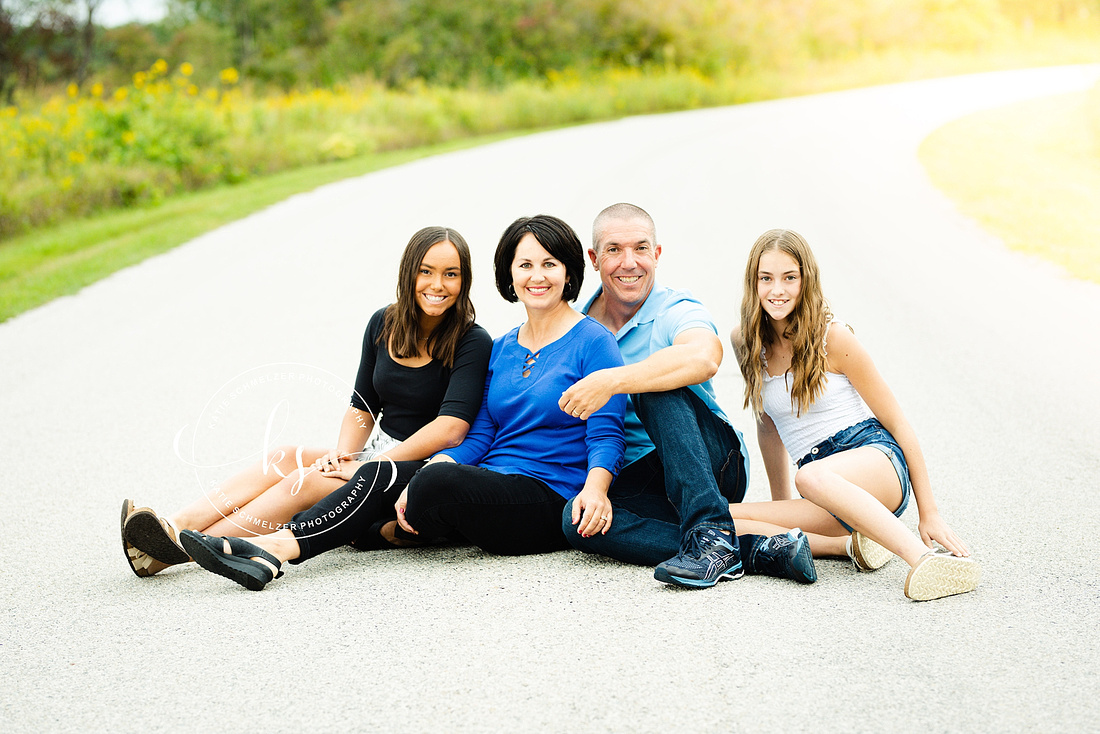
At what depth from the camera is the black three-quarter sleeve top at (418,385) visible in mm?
3834

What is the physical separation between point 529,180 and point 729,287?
240 inches

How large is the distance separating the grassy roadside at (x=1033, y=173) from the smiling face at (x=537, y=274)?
718 centimetres

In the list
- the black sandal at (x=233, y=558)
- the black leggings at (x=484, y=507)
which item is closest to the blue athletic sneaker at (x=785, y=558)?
the black leggings at (x=484, y=507)

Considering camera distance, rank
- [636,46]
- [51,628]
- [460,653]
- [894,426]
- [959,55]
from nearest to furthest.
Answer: [460,653]
[51,628]
[894,426]
[636,46]
[959,55]

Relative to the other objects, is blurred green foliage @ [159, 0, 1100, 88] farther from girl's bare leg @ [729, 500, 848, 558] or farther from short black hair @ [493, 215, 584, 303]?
girl's bare leg @ [729, 500, 848, 558]

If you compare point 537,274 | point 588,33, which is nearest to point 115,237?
point 537,274

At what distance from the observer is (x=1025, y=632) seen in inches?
117

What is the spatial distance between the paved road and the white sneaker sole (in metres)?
0.06

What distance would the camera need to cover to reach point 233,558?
3.40 meters

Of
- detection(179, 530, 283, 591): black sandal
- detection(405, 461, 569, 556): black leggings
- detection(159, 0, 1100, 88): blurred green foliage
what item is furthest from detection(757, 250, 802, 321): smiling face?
detection(159, 0, 1100, 88): blurred green foliage

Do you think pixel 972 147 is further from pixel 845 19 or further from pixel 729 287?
pixel 845 19

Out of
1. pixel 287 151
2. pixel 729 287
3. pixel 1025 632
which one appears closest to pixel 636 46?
pixel 287 151

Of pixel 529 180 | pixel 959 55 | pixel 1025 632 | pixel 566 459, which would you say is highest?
pixel 959 55

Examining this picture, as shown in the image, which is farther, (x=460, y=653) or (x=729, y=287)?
(x=729, y=287)
